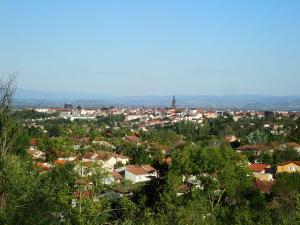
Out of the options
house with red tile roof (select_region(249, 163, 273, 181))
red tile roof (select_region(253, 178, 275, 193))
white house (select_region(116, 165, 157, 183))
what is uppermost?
red tile roof (select_region(253, 178, 275, 193))

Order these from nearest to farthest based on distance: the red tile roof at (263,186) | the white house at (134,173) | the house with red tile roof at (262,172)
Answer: the red tile roof at (263,186) → the house with red tile roof at (262,172) → the white house at (134,173)

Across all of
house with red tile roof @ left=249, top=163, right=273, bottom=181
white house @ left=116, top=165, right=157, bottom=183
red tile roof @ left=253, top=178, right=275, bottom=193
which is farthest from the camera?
white house @ left=116, top=165, right=157, bottom=183

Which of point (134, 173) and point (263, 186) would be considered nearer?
point (263, 186)

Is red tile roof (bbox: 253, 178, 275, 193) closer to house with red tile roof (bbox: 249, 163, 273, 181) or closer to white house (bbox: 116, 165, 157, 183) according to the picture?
house with red tile roof (bbox: 249, 163, 273, 181)

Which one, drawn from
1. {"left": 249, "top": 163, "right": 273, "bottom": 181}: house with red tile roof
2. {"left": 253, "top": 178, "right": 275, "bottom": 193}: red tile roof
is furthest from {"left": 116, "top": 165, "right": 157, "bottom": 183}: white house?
{"left": 253, "top": 178, "right": 275, "bottom": 193}: red tile roof

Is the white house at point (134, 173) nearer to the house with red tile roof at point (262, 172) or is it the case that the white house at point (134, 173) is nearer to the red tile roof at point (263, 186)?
the house with red tile roof at point (262, 172)

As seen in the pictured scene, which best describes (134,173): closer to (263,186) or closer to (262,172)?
(262,172)

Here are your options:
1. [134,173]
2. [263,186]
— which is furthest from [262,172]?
[134,173]

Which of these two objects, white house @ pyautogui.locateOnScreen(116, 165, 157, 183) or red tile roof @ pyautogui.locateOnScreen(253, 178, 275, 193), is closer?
red tile roof @ pyautogui.locateOnScreen(253, 178, 275, 193)

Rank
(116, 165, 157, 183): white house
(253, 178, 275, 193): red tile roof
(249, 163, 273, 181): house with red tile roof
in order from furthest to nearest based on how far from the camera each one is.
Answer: (116, 165, 157, 183): white house → (249, 163, 273, 181): house with red tile roof → (253, 178, 275, 193): red tile roof

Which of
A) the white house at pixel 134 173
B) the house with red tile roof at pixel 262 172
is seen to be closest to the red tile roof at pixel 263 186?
the house with red tile roof at pixel 262 172

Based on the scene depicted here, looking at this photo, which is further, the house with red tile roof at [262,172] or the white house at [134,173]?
the white house at [134,173]
